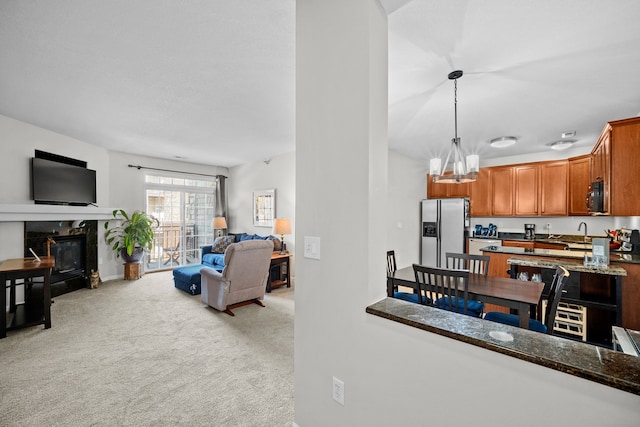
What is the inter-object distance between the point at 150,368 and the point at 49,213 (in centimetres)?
339

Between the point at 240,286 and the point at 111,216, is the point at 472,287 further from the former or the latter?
the point at 111,216

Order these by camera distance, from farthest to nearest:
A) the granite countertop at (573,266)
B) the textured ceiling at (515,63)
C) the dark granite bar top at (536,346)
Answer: the granite countertop at (573,266)
the textured ceiling at (515,63)
the dark granite bar top at (536,346)

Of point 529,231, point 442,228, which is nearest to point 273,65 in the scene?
point 442,228

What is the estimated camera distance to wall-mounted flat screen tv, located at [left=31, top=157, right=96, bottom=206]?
4.01m

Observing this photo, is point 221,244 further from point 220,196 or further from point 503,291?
point 503,291

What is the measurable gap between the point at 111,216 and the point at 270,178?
318 centimetres

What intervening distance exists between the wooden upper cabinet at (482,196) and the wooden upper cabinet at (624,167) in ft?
8.92

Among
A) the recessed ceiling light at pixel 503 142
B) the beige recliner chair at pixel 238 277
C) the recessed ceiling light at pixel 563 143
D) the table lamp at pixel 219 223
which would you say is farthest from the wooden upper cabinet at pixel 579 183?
the table lamp at pixel 219 223

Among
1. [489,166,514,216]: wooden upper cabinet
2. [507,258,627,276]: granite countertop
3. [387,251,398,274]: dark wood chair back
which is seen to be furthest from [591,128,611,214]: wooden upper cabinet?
[387,251,398,274]: dark wood chair back

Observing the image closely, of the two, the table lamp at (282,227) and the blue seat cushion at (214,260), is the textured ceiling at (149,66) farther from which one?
the blue seat cushion at (214,260)

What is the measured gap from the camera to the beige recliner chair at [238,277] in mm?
3463

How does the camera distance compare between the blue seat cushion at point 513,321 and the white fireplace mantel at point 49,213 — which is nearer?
the blue seat cushion at point 513,321

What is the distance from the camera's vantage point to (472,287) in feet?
7.57

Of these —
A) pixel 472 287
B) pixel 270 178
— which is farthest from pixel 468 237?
pixel 270 178
